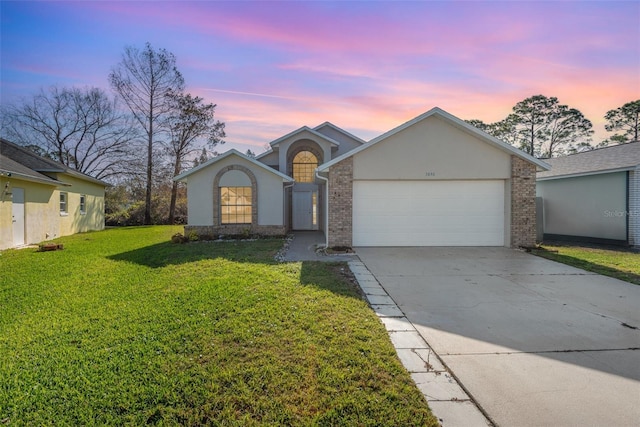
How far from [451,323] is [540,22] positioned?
9.91 meters

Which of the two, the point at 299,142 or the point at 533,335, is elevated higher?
the point at 299,142

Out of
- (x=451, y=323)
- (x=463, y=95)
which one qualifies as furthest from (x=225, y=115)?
(x=451, y=323)

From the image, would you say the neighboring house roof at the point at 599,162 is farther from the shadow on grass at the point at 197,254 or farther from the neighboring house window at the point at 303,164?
the shadow on grass at the point at 197,254

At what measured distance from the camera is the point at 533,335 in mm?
4004

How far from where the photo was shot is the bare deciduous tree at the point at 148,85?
25578 mm

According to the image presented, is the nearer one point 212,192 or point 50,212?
point 212,192

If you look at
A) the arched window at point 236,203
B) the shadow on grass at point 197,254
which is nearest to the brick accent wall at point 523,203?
the shadow on grass at point 197,254

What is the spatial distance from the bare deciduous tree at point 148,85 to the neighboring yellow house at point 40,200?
268 inches

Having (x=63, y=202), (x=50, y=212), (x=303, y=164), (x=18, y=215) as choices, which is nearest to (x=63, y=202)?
(x=63, y=202)

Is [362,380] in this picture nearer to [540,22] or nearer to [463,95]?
Result: [540,22]

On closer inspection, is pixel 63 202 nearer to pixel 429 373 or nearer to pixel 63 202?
pixel 63 202

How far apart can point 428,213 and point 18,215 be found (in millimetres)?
15904

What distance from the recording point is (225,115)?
2855cm

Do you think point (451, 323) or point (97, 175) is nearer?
point (451, 323)
